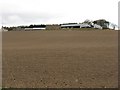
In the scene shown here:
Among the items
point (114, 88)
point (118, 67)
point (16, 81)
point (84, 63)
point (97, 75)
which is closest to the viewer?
point (114, 88)

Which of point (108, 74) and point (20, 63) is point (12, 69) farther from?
point (108, 74)

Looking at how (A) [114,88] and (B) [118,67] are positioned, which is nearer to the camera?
(A) [114,88]

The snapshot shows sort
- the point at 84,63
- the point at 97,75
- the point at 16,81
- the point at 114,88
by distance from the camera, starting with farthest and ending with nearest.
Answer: the point at 84,63, the point at 97,75, the point at 16,81, the point at 114,88

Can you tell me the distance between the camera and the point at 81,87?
1275 centimetres

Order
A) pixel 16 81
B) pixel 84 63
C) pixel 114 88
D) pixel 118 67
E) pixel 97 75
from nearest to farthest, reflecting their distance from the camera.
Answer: pixel 114 88
pixel 16 81
pixel 97 75
pixel 118 67
pixel 84 63

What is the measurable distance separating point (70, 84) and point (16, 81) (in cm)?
205

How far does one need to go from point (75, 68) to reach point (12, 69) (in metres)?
2.67

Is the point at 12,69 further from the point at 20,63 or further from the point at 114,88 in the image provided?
the point at 114,88

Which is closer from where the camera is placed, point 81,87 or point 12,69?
point 81,87

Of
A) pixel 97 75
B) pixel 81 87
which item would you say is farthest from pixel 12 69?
pixel 81 87

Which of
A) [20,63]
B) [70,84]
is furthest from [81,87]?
[20,63]

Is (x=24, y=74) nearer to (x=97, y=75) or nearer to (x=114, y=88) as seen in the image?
(x=97, y=75)

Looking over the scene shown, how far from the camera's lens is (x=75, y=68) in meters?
17.1

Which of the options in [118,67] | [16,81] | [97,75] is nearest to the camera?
[16,81]
